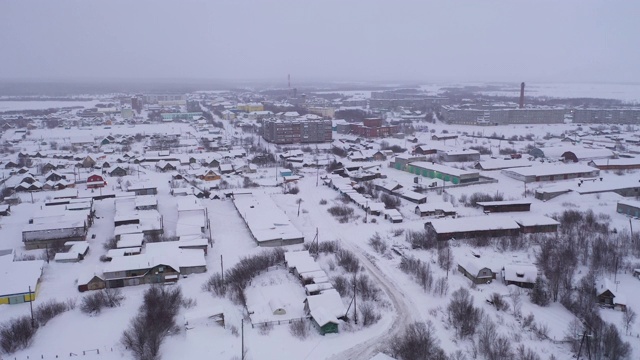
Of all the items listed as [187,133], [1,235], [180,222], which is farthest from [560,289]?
[187,133]

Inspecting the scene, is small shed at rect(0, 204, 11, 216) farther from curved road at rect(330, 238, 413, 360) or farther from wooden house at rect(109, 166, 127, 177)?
curved road at rect(330, 238, 413, 360)

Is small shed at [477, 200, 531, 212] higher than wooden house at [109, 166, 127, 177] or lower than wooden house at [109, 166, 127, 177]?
lower

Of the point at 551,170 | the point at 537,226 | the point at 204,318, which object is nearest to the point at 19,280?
the point at 204,318

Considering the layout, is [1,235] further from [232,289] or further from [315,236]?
[315,236]

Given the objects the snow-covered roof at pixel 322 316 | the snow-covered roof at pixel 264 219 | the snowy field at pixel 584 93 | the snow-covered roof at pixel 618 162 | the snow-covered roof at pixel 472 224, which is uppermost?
the snowy field at pixel 584 93

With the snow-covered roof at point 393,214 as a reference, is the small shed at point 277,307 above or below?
below

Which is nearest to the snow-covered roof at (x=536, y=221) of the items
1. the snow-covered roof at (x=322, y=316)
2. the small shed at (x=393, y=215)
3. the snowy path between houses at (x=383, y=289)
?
the small shed at (x=393, y=215)

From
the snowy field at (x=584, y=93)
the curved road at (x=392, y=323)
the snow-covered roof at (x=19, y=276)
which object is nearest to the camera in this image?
the curved road at (x=392, y=323)

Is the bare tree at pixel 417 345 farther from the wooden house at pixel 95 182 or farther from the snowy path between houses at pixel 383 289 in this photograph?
the wooden house at pixel 95 182

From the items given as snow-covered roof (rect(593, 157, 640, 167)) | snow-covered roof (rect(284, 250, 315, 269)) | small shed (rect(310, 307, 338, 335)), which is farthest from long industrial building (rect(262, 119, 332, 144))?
small shed (rect(310, 307, 338, 335))
